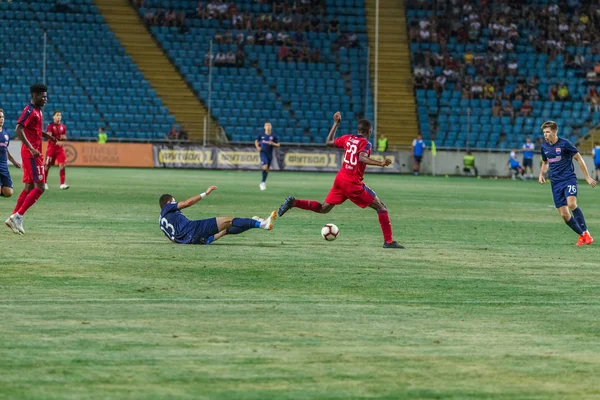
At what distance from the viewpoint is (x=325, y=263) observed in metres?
14.2

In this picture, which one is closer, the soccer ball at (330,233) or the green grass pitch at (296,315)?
the green grass pitch at (296,315)

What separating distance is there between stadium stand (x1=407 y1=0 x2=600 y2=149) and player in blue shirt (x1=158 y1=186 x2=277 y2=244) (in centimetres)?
4233

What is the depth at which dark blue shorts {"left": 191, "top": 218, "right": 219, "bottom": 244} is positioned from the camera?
16.0 meters

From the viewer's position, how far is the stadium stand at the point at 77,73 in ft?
183

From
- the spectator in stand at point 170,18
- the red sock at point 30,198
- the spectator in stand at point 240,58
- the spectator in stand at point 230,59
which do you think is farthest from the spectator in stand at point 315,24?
the red sock at point 30,198

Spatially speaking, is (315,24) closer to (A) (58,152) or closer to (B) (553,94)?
Answer: (B) (553,94)

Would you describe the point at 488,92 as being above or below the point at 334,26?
below

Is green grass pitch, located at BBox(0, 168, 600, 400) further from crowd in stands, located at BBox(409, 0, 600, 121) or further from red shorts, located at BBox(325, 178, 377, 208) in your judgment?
crowd in stands, located at BBox(409, 0, 600, 121)

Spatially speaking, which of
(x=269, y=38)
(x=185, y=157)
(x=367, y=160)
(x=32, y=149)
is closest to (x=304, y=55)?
(x=269, y=38)

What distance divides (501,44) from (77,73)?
2260 centimetres

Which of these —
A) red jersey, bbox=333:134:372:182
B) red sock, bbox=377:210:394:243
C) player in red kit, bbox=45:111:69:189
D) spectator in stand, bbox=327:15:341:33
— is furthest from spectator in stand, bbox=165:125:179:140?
red sock, bbox=377:210:394:243

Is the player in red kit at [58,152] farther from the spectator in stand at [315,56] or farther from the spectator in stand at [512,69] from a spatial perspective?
the spectator in stand at [512,69]

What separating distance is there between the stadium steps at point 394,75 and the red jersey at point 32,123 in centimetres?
4139

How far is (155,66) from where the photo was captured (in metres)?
58.9
